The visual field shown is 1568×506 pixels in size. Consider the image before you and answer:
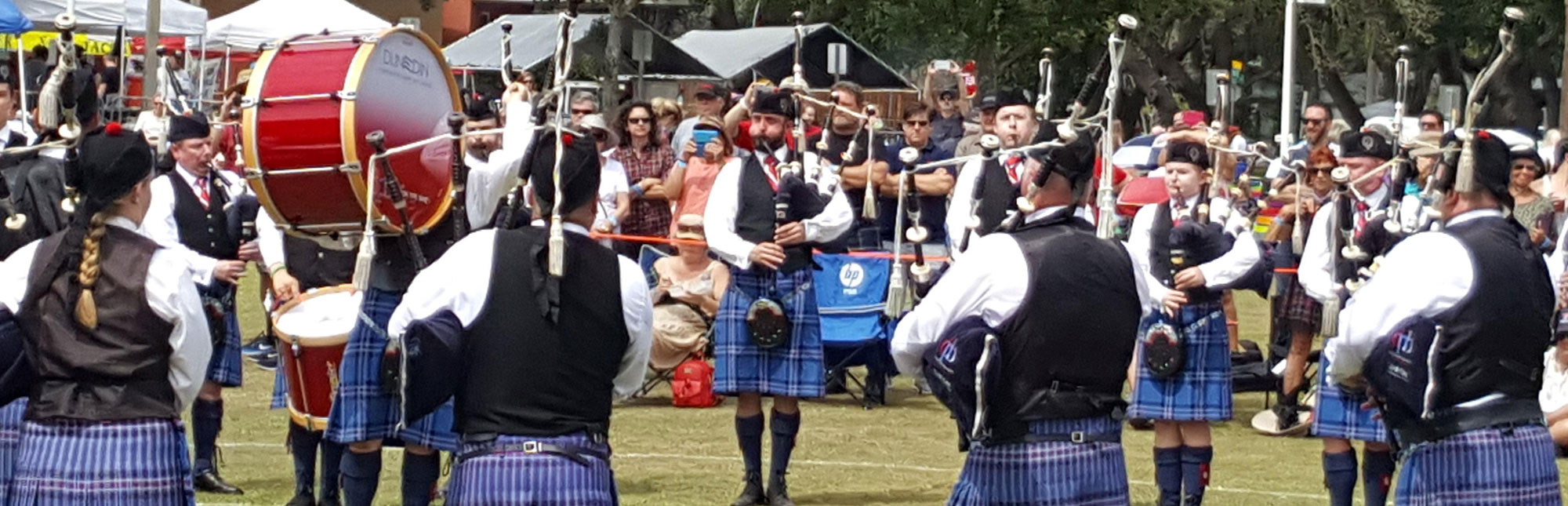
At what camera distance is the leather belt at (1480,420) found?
5332 mm

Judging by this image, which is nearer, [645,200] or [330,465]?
[330,465]

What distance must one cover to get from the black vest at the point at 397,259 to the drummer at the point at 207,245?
1.07 metres

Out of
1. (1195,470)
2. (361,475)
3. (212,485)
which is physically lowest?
(212,485)

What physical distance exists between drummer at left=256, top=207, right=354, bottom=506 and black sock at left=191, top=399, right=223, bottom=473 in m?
0.45

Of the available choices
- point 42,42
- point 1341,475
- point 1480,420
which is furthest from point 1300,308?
point 42,42

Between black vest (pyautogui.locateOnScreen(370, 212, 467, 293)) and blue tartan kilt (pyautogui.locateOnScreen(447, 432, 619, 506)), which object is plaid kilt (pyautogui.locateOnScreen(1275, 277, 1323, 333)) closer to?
black vest (pyautogui.locateOnScreen(370, 212, 467, 293))

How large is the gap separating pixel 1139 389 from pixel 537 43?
1536 centimetres

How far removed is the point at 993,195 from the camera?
22.6 feet

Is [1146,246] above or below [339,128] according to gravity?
below

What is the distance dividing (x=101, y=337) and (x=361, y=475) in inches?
82.4

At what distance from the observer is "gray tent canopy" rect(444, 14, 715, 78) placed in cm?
2145

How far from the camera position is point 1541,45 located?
33.2 meters

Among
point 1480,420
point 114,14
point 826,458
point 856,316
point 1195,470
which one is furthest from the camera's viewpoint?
point 114,14

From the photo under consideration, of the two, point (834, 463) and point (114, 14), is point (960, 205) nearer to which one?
point (834, 463)
